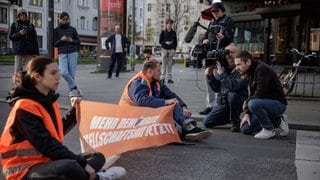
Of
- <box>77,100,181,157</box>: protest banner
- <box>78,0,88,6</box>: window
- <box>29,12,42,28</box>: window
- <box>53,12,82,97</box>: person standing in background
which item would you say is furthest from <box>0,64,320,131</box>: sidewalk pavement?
<box>78,0,88,6</box>: window

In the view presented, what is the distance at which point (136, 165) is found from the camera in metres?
5.36

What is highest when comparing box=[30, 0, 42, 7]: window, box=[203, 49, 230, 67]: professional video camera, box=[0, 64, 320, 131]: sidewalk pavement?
box=[30, 0, 42, 7]: window

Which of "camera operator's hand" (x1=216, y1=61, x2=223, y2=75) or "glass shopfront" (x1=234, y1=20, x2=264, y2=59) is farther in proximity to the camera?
"glass shopfront" (x1=234, y1=20, x2=264, y2=59)

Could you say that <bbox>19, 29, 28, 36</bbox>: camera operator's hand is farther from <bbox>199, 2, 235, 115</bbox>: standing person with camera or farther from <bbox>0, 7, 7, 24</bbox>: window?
<bbox>0, 7, 7, 24</bbox>: window

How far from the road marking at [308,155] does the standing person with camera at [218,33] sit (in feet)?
6.07

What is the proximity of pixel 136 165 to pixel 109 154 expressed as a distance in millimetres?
310

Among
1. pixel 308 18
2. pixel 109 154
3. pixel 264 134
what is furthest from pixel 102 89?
pixel 308 18

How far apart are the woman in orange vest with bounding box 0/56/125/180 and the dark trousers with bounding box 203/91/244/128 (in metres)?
4.01

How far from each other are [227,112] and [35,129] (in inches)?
176

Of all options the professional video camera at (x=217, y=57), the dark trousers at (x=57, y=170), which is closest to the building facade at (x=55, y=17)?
the professional video camera at (x=217, y=57)

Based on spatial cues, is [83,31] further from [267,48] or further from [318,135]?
[318,135]

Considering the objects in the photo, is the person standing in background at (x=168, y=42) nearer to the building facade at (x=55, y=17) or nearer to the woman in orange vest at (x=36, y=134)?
the woman in orange vest at (x=36, y=134)

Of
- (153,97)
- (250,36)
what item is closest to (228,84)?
(153,97)

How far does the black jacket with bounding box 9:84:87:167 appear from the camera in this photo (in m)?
3.64
